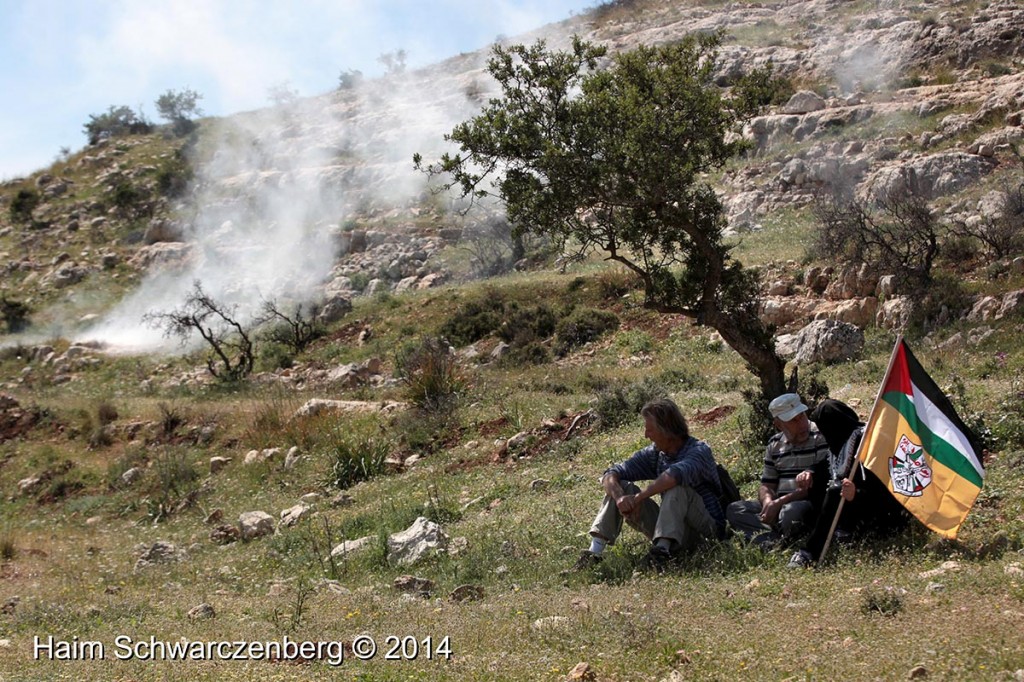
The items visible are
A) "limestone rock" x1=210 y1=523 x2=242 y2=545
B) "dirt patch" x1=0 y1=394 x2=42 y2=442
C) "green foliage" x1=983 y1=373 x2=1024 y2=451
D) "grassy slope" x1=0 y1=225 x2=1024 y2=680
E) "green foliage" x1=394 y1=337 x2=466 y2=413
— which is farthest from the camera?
"dirt patch" x1=0 y1=394 x2=42 y2=442

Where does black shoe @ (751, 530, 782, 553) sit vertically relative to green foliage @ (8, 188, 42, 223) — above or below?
below

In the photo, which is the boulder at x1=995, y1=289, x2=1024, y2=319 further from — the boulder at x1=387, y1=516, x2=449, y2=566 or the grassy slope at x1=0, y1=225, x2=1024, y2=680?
the boulder at x1=387, y1=516, x2=449, y2=566

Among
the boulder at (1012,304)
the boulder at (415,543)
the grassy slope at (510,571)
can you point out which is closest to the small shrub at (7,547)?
the grassy slope at (510,571)

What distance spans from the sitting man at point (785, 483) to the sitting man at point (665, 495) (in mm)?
199

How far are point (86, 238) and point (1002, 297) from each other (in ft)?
126

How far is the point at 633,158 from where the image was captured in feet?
29.7

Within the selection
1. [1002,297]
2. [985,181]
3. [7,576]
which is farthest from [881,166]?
[7,576]

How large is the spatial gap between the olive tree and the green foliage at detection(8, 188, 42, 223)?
4052 centimetres

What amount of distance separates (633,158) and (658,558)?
455 cm

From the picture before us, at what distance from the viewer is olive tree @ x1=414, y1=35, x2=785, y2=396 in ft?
30.6

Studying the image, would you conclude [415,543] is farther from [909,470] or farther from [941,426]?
[941,426]

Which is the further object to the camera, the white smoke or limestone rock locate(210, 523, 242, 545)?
the white smoke

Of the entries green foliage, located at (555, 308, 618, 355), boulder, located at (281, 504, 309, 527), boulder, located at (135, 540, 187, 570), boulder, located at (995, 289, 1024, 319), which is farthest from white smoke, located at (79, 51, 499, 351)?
boulder, located at (995, 289, 1024, 319)

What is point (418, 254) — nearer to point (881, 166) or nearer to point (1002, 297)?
point (881, 166)
